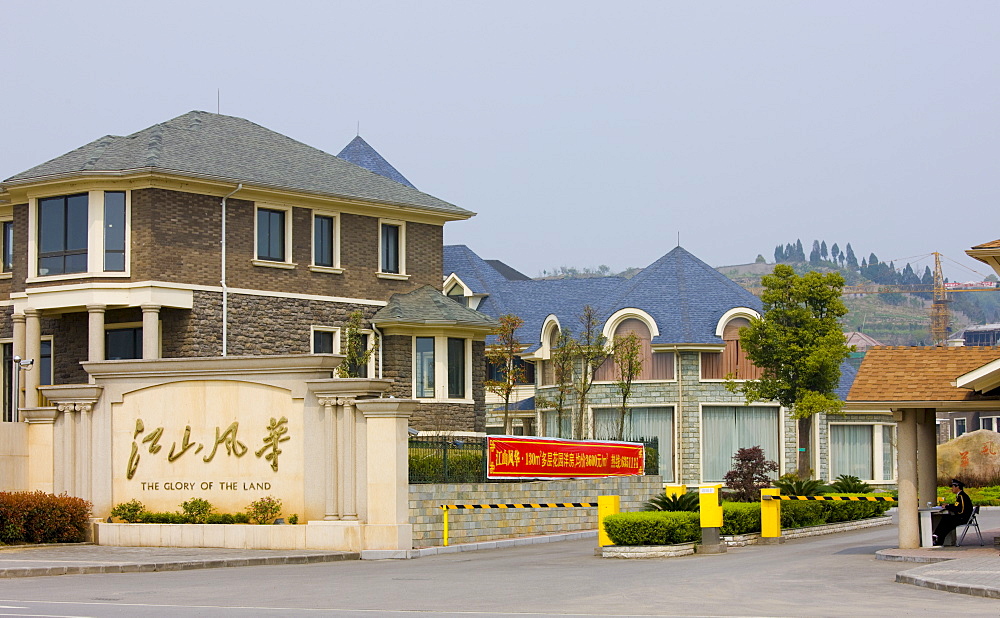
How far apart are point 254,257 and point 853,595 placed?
2278cm

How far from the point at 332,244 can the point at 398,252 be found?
2520 millimetres

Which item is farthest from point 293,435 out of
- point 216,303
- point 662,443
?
point 662,443

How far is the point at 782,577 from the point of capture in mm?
20453

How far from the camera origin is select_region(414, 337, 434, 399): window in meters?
40.1

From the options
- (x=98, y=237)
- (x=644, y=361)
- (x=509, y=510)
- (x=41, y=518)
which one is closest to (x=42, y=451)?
(x=41, y=518)

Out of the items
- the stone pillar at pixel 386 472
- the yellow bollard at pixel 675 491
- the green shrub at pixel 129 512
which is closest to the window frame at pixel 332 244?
the green shrub at pixel 129 512

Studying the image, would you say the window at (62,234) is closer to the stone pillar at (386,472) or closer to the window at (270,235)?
the window at (270,235)

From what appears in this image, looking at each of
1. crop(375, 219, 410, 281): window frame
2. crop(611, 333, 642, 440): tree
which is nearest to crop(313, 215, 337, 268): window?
crop(375, 219, 410, 281): window frame

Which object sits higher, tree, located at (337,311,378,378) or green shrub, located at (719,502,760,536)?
tree, located at (337,311,378,378)

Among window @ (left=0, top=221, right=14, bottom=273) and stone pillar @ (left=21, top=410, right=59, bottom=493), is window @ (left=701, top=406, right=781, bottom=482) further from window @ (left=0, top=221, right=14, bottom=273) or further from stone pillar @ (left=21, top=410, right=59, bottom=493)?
stone pillar @ (left=21, top=410, right=59, bottom=493)

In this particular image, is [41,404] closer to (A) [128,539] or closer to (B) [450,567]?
(A) [128,539]

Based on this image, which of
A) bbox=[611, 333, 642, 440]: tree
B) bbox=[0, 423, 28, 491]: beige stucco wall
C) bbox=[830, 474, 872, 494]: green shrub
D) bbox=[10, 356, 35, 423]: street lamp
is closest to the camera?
bbox=[0, 423, 28, 491]: beige stucco wall

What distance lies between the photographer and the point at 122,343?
1459 inches

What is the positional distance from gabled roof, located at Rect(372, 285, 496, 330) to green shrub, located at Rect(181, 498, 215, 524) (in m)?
11.8
